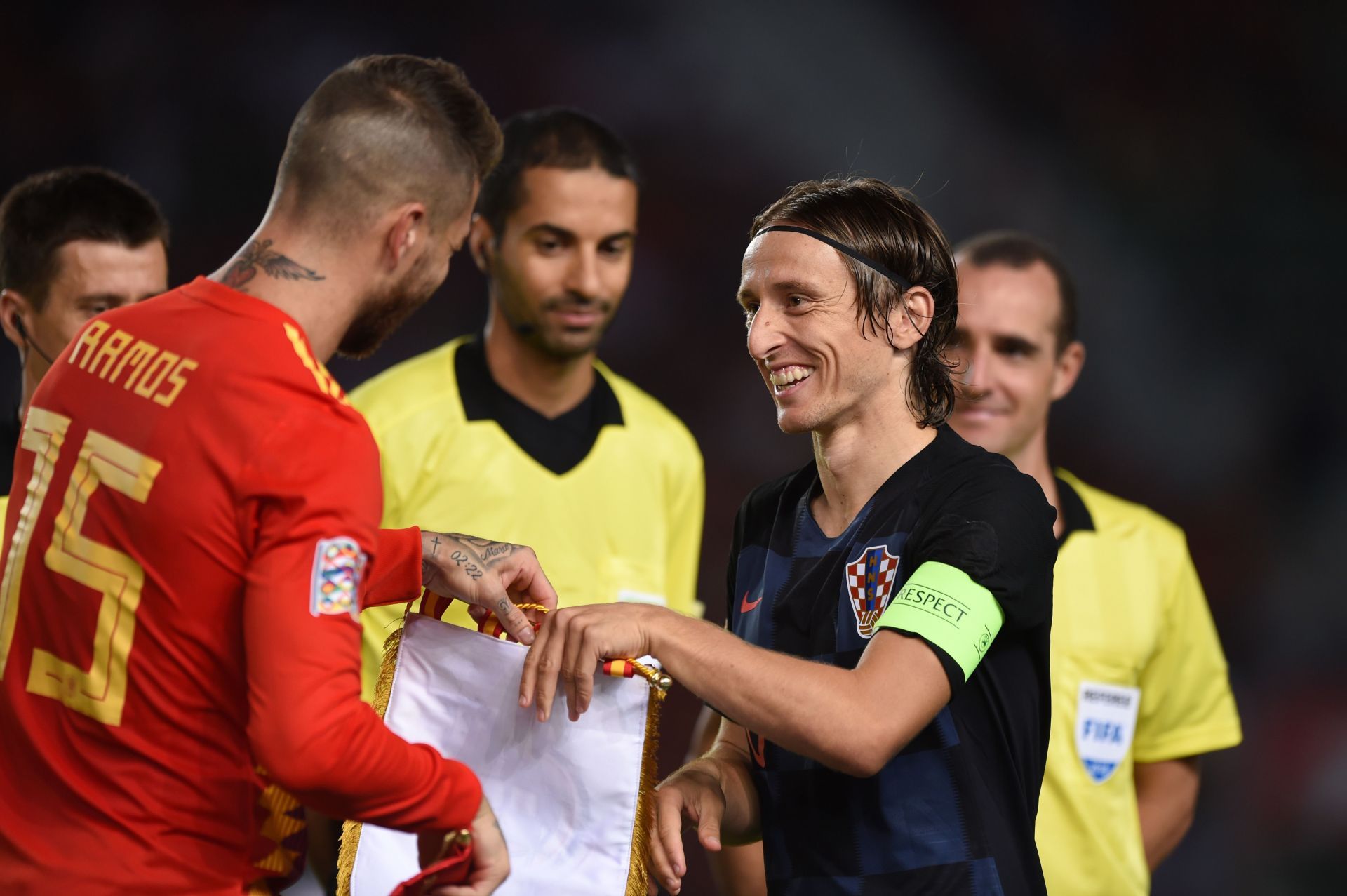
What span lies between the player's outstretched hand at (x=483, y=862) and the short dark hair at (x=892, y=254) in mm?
778

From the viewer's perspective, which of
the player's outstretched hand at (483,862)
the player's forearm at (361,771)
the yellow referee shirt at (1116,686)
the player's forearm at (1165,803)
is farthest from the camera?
the player's forearm at (1165,803)

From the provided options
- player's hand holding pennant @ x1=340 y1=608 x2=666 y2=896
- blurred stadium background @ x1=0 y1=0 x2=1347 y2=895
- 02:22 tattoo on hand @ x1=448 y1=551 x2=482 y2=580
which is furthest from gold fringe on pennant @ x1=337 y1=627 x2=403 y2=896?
blurred stadium background @ x1=0 y1=0 x2=1347 y2=895

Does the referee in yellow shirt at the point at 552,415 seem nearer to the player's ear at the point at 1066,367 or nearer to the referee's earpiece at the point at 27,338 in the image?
the referee's earpiece at the point at 27,338

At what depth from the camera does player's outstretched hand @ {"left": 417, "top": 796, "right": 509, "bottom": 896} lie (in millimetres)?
1442

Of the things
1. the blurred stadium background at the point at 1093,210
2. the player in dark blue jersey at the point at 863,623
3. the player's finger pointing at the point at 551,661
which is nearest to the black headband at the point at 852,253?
the player in dark blue jersey at the point at 863,623

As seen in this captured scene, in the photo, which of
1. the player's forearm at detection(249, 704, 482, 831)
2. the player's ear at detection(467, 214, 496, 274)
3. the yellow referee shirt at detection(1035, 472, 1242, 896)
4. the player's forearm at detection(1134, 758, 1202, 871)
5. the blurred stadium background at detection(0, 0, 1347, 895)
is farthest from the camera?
the blurred stadium background at detection(0, 0, 1347, 895)

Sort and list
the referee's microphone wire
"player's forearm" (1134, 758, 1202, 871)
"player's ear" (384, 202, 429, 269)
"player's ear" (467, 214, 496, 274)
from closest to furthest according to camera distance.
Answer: "player's ear" (384, 202, 429, 269) → the referee's microphone wire → "player's forearm" (1134, 758, 1202, 871) → "player's ear" (467, 214, 496, 274)

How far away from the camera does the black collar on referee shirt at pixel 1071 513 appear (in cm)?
271

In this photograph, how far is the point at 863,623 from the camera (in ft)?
5.37

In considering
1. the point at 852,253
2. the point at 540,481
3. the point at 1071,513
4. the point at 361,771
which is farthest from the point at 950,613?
the point at 540,481

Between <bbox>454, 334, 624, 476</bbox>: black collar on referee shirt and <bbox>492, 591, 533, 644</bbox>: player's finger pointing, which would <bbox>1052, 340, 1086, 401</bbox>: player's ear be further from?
<bbox>492, 591, 533, 644</bbox>: player's finger pointing

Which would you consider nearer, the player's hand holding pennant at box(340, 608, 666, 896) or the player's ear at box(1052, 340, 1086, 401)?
the player's hand holding pennant at box(340, 608, 666, 896)

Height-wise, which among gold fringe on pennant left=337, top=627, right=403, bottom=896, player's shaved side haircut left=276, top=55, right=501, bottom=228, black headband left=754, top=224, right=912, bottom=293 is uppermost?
black headband left=754, top=224, right=912, bottom=293

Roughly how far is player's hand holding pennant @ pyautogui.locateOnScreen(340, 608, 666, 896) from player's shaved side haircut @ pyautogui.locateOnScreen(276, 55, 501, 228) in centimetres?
55
